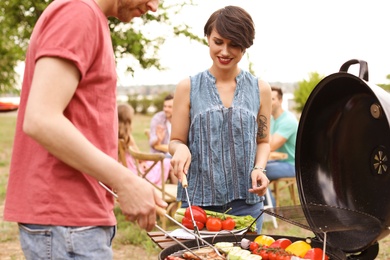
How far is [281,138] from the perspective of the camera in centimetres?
751

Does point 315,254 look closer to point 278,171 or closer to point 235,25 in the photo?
point 235,25

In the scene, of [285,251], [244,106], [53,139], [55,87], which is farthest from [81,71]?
[244,106]

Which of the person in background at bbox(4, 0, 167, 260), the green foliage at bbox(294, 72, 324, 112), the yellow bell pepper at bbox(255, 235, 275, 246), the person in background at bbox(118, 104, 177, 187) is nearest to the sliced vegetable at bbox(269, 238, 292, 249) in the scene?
the yellow bell pepper at bbox(255, 235, 275, 246)

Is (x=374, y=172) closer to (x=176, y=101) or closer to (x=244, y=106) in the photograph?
(x=244, y=106)

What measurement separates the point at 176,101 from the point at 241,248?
0.84 metres

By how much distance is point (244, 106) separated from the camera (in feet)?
9.77

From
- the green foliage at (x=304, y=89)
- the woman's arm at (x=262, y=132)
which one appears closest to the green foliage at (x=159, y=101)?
the green foliage at (x=304, y=89)

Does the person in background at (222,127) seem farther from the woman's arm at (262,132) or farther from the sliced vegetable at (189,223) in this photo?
the sliced vegetable at (189,223)

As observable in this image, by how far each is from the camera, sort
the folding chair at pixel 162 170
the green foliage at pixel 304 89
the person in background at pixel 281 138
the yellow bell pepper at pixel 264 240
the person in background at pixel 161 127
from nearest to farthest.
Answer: the yellow bell pepper at pixel 264 240, the folding chair at pixel 162 170, the person in background at pixel 281 138, the person in background at pixel 161 127, the green foliage at pixel 304 89

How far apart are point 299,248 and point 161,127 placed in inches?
223

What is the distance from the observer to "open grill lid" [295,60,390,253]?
2344mm

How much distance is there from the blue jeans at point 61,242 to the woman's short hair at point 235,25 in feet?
4.82

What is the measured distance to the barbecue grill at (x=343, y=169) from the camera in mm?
2348

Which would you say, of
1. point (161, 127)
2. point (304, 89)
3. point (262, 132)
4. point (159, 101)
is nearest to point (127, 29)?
point (161, 127)
